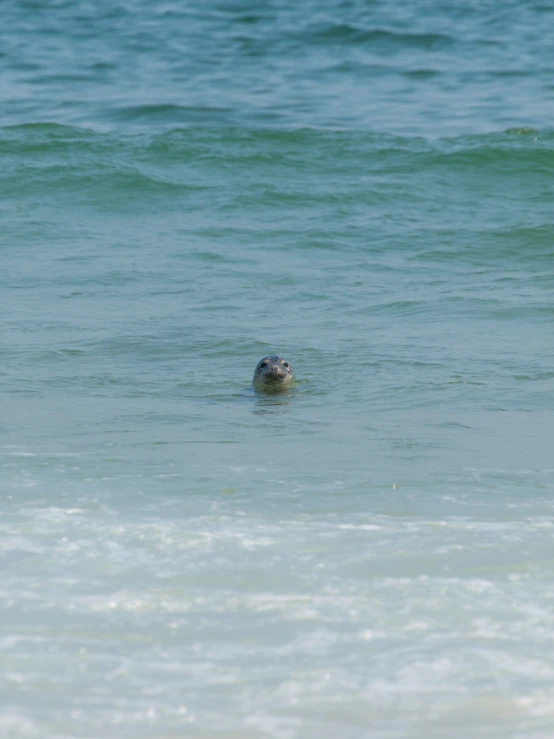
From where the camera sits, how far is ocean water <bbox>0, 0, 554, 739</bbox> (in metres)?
4.73

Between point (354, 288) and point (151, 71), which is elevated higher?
point (151, 71)

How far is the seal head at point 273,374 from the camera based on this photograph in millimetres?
9655

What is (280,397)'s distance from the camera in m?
9.33

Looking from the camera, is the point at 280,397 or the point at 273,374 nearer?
the point at 280,397

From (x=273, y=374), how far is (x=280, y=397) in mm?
408

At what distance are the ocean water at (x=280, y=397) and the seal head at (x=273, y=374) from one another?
8.7 inches

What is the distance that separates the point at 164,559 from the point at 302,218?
38.2ft

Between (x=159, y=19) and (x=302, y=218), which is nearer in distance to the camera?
(x=302, y=218)

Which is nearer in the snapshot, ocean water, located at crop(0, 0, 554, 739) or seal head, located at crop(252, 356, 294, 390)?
ocean water, located at crop(0, 0, 554, 739)

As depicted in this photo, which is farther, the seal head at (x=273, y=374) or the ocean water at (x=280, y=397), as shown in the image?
the seal head at (x=273, y=374)

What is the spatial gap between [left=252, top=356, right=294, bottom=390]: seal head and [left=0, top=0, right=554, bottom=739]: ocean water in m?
0.22

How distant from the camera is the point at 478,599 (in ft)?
17.5

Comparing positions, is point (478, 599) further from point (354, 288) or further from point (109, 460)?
point (354, 288)

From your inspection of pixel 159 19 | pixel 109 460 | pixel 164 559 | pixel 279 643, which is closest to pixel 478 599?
pixel 279 643
